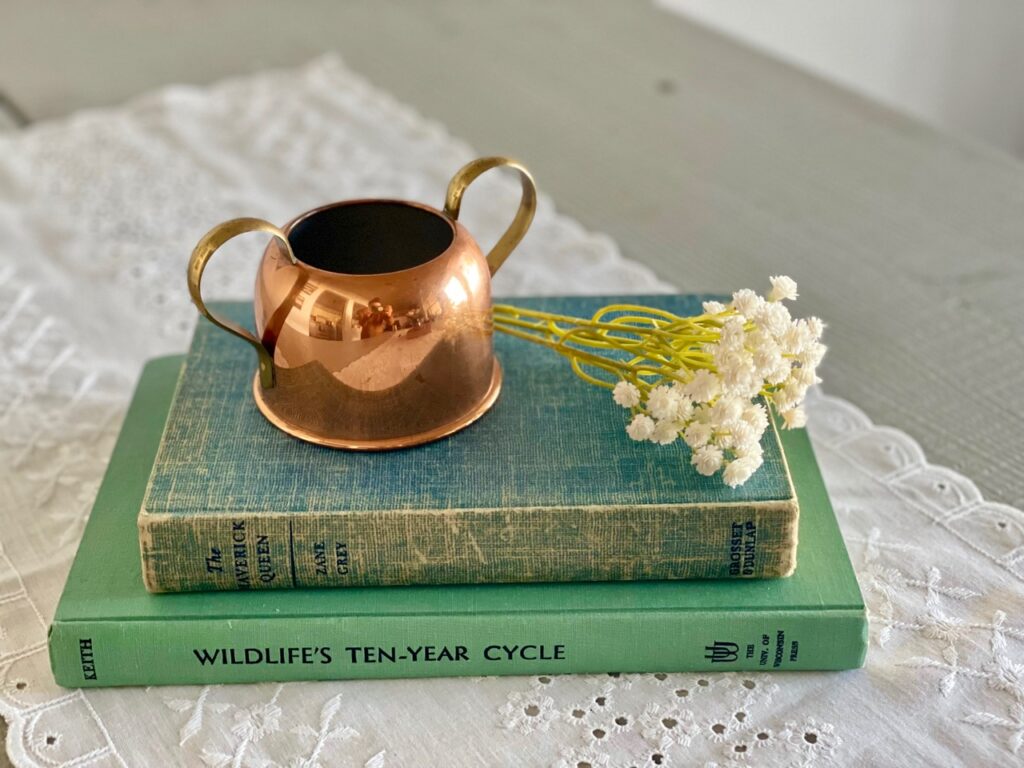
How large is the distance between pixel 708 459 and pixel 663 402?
38mm

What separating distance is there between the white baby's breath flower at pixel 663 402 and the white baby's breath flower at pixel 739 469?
1.6 inches

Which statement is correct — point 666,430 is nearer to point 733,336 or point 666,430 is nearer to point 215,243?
point 733,336

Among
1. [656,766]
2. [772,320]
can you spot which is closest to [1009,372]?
[772,320]

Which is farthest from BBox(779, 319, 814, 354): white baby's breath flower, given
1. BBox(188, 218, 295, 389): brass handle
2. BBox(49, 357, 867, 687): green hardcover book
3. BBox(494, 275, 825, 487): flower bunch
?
BBox(188, 218, 295, 389): brass handle

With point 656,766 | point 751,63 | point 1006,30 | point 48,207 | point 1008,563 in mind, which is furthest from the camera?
point 1006,30

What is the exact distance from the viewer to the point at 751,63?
1.41 m

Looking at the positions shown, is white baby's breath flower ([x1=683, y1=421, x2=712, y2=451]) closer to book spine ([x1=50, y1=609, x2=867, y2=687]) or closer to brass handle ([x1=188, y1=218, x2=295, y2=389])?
book spine ([x1=50, y1=609, x2=867, y2=687])

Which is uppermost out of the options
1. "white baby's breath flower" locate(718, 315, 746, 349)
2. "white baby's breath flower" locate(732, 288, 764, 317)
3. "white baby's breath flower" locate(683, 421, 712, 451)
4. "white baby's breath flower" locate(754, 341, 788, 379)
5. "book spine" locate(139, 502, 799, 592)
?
"white baby's breath flower" locate(732, 288, 764, 317)

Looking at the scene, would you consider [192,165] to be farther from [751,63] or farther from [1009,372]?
[1009,372]

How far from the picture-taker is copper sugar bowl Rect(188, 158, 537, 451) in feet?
2.12

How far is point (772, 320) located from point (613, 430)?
0.37ft

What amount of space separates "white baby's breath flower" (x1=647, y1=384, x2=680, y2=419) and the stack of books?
0.03 meters

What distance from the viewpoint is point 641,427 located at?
643mm

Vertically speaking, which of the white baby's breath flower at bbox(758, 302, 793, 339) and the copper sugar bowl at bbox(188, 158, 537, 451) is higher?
the white baby's breath flower at bbox(758, 302, 793, 339)
